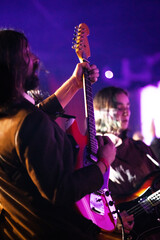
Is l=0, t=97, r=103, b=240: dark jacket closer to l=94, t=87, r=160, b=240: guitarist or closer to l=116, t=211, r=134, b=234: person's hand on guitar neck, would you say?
l=116, t=211, r=134, b=234: person's hand on guitar neck

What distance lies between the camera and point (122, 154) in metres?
2.64

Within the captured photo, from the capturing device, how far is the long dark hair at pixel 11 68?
122 cm

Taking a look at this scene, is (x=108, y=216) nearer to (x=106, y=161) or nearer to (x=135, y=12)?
(x=106, y=161)

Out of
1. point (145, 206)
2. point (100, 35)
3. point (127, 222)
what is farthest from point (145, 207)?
point (100, 35)

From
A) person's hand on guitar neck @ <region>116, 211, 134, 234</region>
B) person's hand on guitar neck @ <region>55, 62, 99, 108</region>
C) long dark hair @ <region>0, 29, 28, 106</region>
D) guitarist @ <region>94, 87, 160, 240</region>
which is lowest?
person's hand on guitar neck @ <region>116, 211, 134, 234</region>

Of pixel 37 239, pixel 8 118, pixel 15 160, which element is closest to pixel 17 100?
pixel 8 118

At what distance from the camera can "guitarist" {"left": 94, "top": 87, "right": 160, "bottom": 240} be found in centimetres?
229

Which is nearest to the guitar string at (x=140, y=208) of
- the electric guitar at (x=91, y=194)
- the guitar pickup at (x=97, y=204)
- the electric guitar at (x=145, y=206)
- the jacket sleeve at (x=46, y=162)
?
the electric guitar at (x=145, y=206)

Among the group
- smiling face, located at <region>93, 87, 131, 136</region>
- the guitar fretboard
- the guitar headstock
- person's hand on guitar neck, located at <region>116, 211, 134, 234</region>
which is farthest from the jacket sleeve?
smiling face, located at <region>93, 87, 131, 136</region>

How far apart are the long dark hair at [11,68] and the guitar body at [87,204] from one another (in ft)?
1.45

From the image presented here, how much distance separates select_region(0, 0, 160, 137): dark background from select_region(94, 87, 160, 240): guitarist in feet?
2.57

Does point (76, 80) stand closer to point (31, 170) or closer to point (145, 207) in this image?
point (31, 170)

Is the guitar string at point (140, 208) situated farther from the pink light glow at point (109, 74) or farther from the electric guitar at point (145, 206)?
the pink light glow at point (109, 74)

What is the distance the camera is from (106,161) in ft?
4.51
